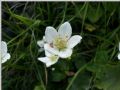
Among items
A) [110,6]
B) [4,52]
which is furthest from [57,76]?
[110,6]

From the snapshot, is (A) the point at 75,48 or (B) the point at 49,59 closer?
(B) the point at 49,59

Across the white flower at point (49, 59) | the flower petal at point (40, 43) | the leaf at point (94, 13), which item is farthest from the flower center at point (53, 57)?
the leaf at point (94, 13)

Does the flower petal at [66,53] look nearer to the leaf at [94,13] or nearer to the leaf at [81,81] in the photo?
the leaf at [81,81]

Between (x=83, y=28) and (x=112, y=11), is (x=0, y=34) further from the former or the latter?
(x=112, y=11)

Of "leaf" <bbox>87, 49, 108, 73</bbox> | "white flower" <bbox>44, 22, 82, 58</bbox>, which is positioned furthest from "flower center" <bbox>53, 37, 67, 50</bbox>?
"leaf" <bbox>87, 49, 108, 73</bbox>

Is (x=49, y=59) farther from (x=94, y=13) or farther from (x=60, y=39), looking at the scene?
(x=94, y=13)

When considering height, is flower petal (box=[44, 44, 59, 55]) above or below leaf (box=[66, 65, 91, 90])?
above

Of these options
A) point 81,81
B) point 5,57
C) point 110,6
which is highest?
point 110,6

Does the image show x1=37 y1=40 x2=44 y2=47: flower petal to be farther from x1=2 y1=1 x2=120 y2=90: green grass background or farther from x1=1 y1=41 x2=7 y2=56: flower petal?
x1=1 y1=41 x2=7 y2=56: flower petal
